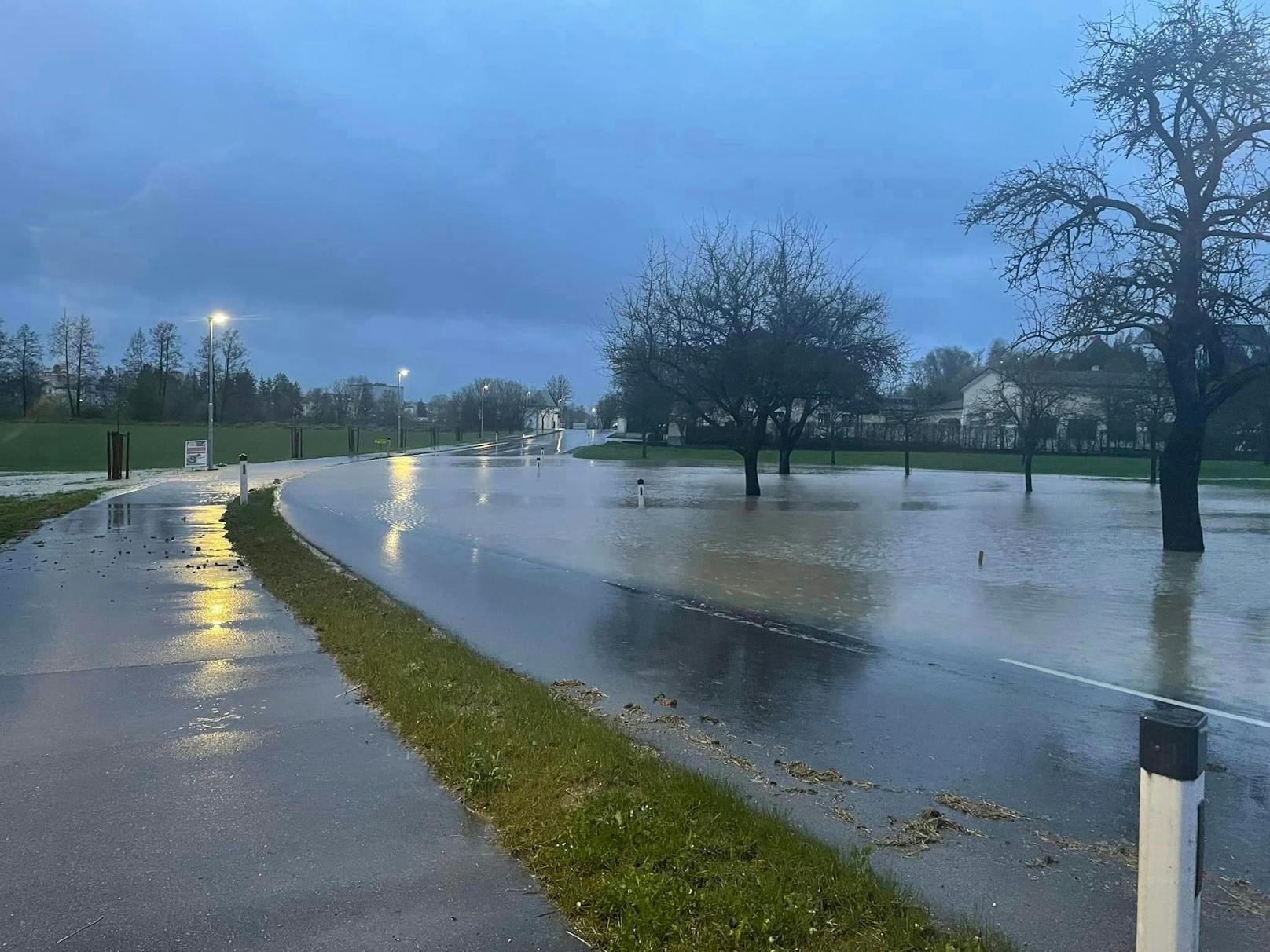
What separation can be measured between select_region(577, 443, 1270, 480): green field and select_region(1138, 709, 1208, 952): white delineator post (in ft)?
155

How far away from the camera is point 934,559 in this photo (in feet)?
50.2

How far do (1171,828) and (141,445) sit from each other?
6426cm

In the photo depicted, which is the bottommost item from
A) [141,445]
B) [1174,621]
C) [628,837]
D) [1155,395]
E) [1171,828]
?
[1174,621]

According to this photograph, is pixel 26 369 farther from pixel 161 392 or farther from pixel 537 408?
pixel 537 408

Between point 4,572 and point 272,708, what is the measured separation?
25.4ft

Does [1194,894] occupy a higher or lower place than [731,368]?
lower

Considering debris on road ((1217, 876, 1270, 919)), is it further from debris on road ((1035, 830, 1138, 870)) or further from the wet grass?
the wet grass

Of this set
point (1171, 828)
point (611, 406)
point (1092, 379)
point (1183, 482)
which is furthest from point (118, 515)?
point (611, 406)

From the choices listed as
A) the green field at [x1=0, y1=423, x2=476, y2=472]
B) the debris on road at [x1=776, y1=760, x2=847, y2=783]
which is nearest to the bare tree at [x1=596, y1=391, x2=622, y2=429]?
the green field at [x1=0, y1=423, x2=476, y2=472]

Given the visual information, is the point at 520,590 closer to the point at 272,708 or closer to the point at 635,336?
the point at 272,708

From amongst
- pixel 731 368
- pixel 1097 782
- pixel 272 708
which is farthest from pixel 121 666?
pixel 731 368

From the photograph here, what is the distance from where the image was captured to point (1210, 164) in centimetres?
1550

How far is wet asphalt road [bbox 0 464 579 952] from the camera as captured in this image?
3432 millimetres

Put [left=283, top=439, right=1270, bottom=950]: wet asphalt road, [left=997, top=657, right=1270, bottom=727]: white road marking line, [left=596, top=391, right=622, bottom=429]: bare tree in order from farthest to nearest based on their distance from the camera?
1. [left=596, top=391, right=622, bottom=429]: bare tree
2. [left=997, top=657, right=1270, bottom=727]: white road marking line
3. [left=283, top=439, right=1270, bottom=950]: wet asphalt road
